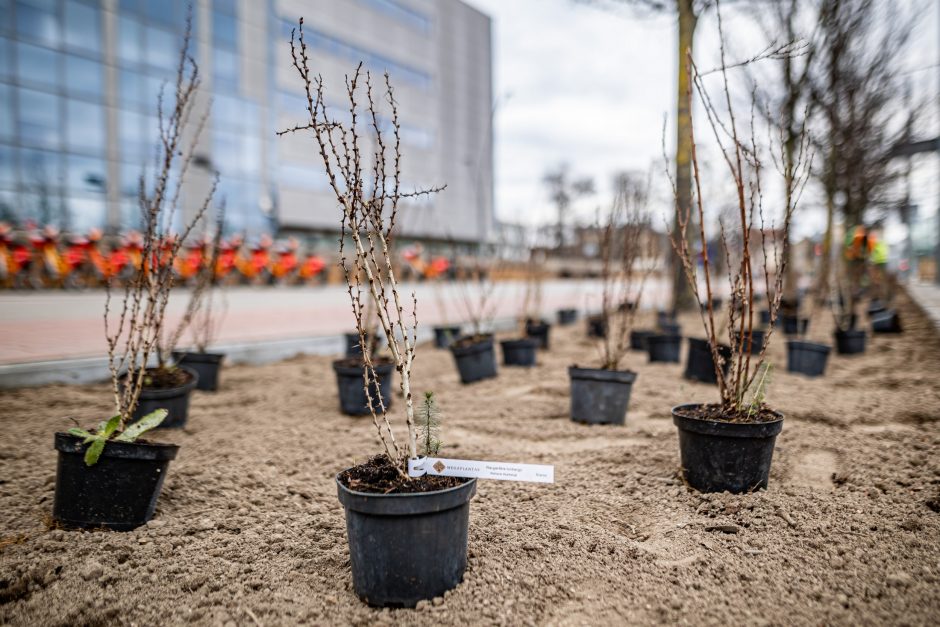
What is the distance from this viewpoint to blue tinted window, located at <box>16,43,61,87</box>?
16391 mm

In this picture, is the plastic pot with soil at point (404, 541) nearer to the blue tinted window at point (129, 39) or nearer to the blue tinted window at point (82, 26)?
the blue tinted window at point (82, 26)

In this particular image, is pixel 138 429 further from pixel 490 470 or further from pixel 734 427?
pixel 734 427

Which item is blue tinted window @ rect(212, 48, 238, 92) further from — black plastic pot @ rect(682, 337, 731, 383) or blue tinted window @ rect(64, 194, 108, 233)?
black plastic pot @ rect(682, 337, 731, 383)

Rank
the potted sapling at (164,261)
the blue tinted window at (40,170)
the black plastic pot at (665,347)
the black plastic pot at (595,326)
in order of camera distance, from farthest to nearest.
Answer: the blue tinted window at (40,170) → the black plastic pot at (595,326) → the black plastic pot at (665,347) → the potted sapling at (164,261)

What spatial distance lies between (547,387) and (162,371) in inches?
100

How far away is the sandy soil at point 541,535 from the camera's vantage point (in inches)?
61.3

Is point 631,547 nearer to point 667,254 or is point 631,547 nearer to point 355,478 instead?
point 355,478

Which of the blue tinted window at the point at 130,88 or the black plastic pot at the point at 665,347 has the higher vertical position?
the blue tinted window at the point at 130,88

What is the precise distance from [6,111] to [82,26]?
359 cm

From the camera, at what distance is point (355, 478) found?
1.73m

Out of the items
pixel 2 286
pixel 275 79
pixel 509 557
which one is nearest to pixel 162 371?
pixel 509 557

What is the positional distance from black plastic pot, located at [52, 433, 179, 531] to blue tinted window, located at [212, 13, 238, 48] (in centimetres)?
2326

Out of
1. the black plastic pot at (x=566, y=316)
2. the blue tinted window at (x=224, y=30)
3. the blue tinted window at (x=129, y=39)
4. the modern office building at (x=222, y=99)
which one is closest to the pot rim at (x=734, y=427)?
the black plastic pot at (x=566, y=316)

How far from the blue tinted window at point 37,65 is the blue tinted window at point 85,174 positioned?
6.99ft
